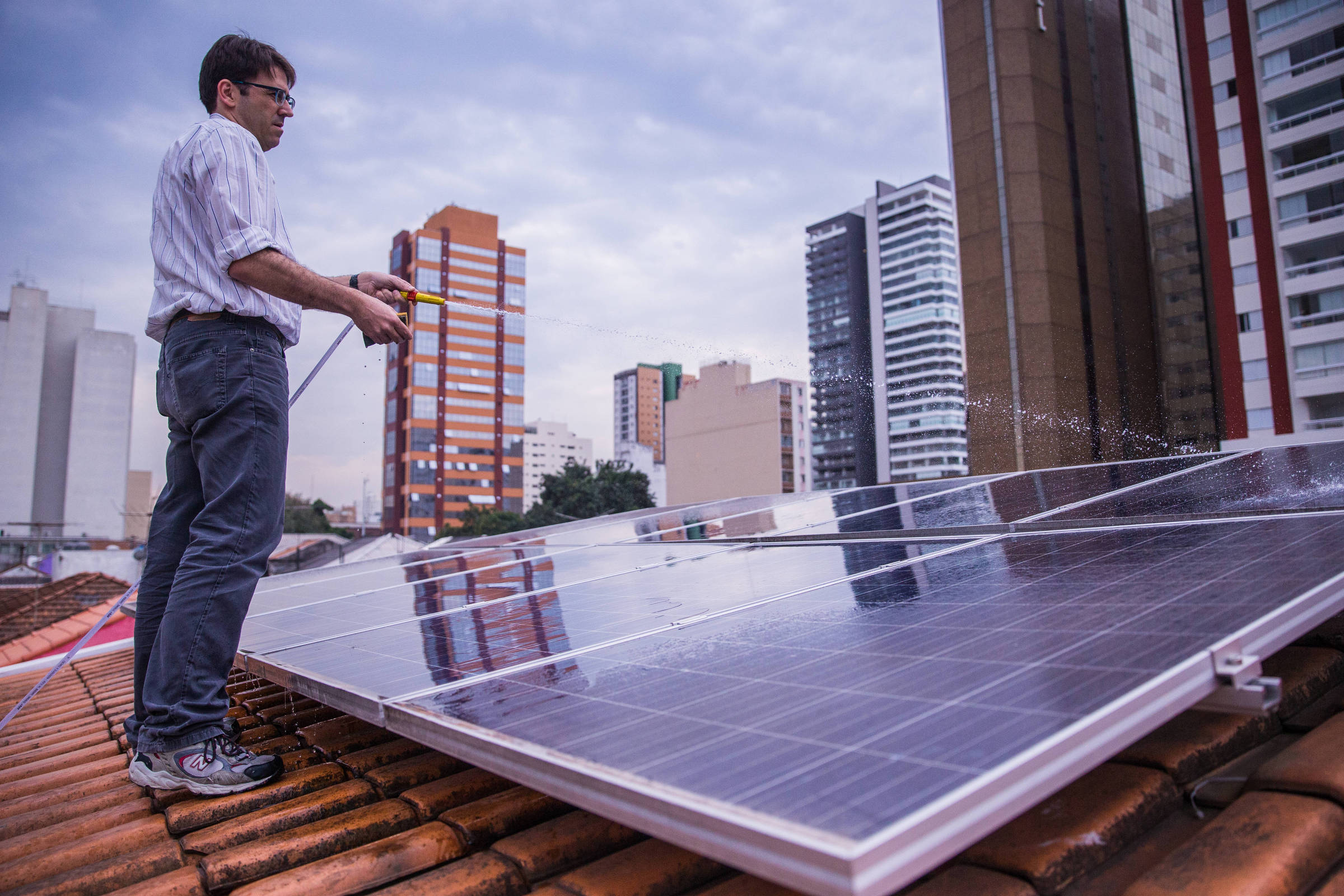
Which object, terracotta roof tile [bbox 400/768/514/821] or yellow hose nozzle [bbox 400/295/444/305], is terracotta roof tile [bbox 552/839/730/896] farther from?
yellow hose nozzle [bbox 400/295/444/305]

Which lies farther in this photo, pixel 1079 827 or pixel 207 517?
pixel 207 517

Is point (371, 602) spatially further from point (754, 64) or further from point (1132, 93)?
point (754, 64)

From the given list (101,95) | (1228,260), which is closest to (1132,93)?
(1228,260)

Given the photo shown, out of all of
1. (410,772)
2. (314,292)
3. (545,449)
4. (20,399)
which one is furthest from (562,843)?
(545,449)

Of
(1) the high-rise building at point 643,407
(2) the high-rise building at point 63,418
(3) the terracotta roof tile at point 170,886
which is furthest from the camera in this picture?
(1) the high-rise building at point 643,407

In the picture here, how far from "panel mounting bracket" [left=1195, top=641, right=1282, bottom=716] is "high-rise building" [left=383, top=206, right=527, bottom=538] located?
93641 mm

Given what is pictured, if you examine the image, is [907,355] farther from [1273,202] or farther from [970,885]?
[970,885]

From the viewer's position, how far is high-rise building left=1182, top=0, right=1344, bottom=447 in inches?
1087

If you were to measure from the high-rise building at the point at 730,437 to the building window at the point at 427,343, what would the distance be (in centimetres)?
3056

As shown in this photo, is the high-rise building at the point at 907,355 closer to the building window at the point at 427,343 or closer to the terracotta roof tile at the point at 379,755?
the building window at the point at 427,343

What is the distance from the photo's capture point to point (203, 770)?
188 centimetres

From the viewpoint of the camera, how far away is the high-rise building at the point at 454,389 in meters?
93.9

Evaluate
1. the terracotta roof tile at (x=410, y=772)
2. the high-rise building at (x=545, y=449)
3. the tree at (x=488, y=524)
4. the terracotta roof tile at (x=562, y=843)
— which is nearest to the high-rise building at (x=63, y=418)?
the tree at (x=488, y=524)

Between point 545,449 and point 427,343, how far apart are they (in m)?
39.7
